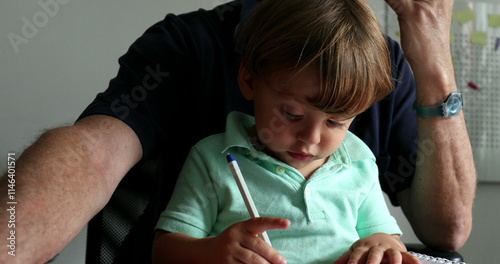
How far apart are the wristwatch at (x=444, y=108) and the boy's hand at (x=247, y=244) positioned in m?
0.68

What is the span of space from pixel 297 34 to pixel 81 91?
4.11ft

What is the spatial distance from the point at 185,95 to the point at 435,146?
0.57 metres

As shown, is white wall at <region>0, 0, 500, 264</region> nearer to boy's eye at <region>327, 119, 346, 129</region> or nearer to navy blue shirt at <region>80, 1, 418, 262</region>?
navy blue shirt at <region>80, 1, 418, 262</region>

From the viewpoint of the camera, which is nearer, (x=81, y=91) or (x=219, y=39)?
(x=219, y=39)

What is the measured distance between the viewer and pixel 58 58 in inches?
79.5

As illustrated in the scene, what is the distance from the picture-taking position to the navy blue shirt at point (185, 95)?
1206mm

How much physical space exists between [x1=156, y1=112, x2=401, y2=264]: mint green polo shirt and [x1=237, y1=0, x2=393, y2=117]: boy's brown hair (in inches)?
5.0

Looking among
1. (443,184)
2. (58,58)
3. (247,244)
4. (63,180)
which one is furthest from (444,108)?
(58,58)

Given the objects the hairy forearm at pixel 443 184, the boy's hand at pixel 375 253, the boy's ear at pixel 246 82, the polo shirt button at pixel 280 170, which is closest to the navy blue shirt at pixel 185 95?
the hairy forearm at pixel 443 184

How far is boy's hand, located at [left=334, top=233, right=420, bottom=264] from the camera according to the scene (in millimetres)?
897

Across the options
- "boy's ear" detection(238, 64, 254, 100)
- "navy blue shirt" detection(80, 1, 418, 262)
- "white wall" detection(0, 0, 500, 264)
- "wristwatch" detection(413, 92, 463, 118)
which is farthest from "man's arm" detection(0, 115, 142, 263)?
"white wall" detection(0, 0, 500, 264)

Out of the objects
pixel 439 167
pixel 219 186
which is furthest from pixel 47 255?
pixel 439 167

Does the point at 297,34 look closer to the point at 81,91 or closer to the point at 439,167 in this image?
the point at 439,167

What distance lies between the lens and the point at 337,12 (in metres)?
1.02
